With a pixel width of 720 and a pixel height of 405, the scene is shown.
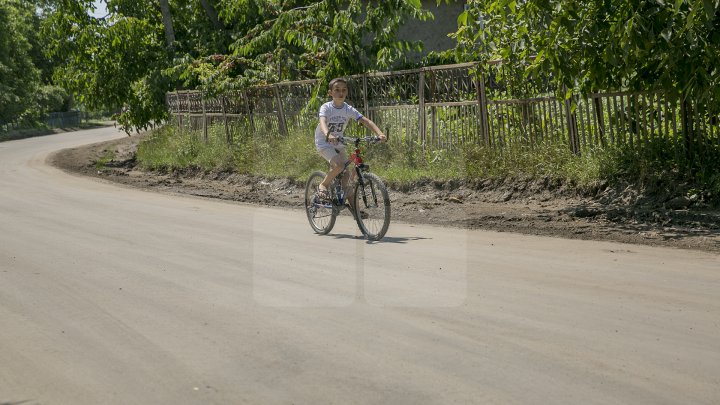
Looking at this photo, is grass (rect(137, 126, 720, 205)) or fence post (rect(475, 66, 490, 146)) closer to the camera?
grass (rect(137, 126, 720, 205))

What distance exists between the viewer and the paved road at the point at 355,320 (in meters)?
5.22

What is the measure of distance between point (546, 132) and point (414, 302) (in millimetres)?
7393

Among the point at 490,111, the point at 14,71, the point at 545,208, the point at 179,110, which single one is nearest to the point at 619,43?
the point at 545,208

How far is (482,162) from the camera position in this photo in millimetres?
14859

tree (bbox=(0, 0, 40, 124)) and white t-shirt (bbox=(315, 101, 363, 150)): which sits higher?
tree (bbox=(0, 0, 40, 124))

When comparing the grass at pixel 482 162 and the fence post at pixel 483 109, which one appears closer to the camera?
the grass at pixel 482 162

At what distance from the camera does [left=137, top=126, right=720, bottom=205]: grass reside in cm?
1197

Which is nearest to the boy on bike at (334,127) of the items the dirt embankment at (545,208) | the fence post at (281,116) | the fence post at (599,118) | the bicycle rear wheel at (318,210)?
the bicycle rear wheel at (318,210)

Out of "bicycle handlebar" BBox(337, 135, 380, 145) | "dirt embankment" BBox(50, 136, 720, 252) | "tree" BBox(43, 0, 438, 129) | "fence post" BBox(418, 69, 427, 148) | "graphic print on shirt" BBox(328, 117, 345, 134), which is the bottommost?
"dirt embankment" BBox(50, 136, 720, 252)

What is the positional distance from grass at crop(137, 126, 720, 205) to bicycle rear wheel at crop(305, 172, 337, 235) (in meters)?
3.75

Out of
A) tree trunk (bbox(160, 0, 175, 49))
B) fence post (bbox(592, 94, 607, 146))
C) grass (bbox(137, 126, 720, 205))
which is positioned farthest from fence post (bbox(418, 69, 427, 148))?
tree trunk (bbox(160, 0, 175, 49))

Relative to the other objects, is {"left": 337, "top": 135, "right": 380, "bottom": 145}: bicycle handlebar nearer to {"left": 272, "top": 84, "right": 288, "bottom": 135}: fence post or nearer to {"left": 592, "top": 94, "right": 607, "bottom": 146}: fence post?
{"left": 592, "top": 94, "right": 607, "bottom": 146}: fence post

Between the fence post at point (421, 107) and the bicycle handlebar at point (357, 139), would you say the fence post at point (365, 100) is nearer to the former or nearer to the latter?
the fence post at point (421, 107)

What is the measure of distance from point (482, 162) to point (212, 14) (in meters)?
14.5
